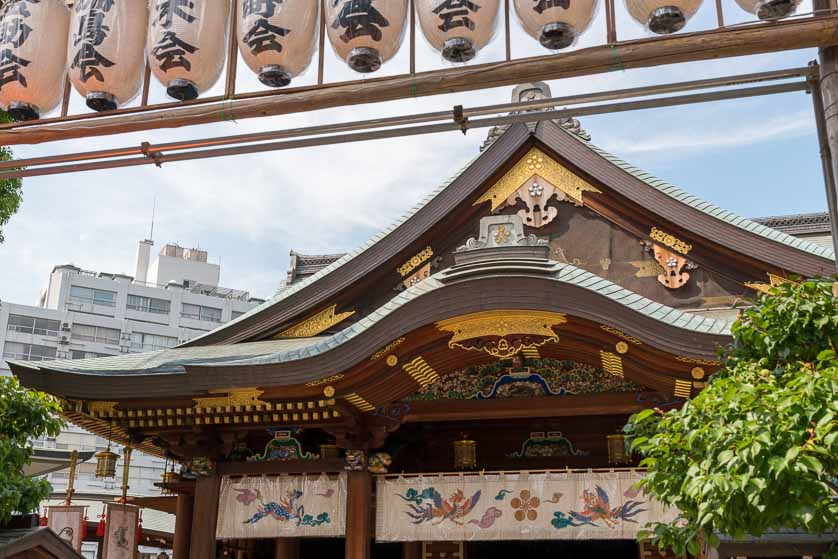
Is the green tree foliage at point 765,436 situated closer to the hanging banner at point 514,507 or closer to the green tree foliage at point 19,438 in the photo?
the hanging banner at point 514,507

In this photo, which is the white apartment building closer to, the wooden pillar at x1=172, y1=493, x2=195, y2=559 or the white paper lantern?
the wooden pillar at x1=172, y1=493, x2=195, y2=559

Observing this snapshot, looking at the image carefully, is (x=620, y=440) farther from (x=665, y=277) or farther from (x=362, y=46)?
(x=362, y=46)

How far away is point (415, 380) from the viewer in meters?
11.4

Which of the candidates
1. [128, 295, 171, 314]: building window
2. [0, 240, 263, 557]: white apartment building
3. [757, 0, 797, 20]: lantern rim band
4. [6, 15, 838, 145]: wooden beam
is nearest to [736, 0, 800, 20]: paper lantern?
[757, 0, 797, 20]: lantern rim band

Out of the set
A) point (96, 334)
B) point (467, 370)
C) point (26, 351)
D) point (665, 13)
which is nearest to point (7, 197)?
point (467, 370)

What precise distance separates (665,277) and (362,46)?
666cm

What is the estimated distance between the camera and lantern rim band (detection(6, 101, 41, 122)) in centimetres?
779

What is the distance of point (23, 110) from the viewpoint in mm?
7816

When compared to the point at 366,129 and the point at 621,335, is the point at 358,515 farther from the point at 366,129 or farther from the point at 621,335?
the point at 366,129

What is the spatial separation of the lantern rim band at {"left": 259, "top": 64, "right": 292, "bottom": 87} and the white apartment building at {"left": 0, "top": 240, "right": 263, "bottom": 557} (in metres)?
42.0

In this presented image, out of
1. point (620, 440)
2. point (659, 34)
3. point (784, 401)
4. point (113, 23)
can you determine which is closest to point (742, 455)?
point (784, 401)

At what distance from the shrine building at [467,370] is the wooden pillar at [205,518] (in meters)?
0.03

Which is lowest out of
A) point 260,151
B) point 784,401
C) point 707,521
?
point 707,521

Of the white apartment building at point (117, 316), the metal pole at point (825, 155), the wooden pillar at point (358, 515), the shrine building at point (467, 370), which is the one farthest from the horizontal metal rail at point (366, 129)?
the white apartment building at point (117, 316)
